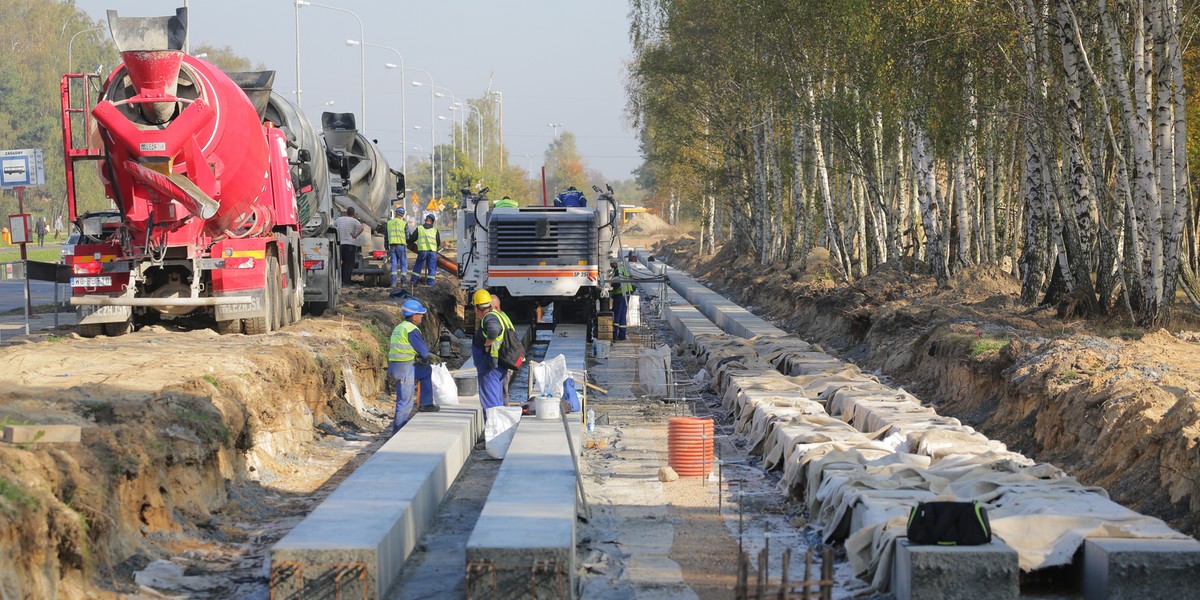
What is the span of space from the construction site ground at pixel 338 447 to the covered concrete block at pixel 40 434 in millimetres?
63

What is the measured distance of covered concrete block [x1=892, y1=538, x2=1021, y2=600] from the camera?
25.5 feet

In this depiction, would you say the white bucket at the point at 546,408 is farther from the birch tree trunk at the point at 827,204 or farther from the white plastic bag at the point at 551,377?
the birch tree trunk at the point at 827,204

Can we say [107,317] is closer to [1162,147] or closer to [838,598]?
[838,598]

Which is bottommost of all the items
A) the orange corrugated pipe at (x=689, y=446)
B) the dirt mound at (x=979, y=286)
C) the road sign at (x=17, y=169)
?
the orange corrugated pipe at (x=689, y=446)

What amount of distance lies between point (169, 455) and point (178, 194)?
560 centimetres

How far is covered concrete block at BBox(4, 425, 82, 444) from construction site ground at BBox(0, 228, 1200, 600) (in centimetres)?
6

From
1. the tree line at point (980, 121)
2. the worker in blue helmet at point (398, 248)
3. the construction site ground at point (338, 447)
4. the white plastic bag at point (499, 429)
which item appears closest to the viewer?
the construction site ground at point (338, 447)

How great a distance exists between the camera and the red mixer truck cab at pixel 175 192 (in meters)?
14.7

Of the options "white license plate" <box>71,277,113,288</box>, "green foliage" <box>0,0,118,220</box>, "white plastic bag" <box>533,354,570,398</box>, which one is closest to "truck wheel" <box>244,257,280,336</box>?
"white license plate" <box>71,277,113,288</box>

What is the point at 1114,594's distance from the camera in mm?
7770

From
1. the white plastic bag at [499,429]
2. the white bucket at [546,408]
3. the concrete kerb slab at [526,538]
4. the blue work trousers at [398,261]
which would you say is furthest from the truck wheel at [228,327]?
the blue work trousers at [398,261]

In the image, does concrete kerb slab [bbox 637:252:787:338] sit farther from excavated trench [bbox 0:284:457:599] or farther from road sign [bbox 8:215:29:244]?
road sign [bbox 8:215:29:244]

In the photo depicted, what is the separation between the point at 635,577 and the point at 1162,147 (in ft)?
35.4

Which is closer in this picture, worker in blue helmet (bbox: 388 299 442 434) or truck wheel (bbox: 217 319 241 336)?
worker in blue helmet (bbox: 388 299 442 434)
